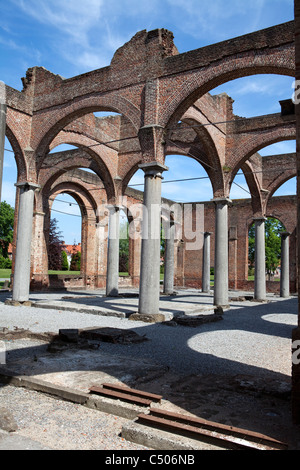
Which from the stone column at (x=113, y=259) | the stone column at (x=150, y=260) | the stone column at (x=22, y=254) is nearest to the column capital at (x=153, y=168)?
the stone column at (x=150, y=260)

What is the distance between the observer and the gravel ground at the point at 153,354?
3236 millimetres

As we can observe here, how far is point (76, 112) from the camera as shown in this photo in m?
12.5

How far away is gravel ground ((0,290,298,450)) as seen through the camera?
10.6 feet

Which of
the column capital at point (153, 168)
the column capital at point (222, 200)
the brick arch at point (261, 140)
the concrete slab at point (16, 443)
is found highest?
the brick arch at point (261, 140)

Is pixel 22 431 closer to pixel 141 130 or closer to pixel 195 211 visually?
pixel 141 130

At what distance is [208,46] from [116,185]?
8.71 m

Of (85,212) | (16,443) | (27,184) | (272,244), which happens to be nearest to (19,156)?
(27,184)

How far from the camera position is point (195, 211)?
30.8m

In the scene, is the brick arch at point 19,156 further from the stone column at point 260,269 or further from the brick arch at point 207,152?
the stone column at point 260,269

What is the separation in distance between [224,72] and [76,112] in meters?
5.17

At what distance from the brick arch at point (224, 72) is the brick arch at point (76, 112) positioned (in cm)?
112

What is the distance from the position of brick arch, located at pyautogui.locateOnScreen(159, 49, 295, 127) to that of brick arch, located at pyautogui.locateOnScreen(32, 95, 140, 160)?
1.12 m

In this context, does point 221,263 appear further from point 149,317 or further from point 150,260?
point 149,317
